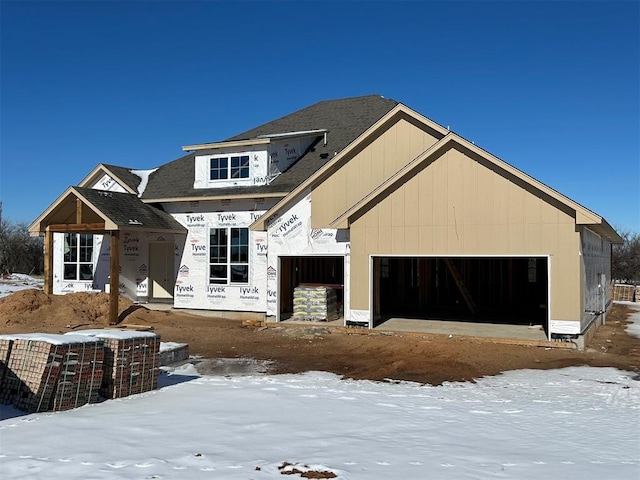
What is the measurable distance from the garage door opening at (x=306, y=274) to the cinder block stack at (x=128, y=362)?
10.6m

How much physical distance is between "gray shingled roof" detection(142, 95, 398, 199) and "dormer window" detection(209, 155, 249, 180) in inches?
21.9

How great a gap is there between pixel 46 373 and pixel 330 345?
845 centimetres

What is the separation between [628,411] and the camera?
8.52 metres

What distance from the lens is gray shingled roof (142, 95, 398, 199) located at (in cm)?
2059

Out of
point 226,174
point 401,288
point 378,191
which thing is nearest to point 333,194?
point 378,191

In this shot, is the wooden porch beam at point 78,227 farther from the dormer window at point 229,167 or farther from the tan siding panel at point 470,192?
the tan siding panel at point 470,192

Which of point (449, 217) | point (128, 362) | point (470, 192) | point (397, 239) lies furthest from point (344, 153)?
point (128, 362)

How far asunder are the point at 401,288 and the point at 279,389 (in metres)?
15.2

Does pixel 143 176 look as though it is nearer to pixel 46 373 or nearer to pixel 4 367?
pixel 4 367

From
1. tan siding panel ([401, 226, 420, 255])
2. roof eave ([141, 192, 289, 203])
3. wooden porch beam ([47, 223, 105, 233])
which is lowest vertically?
tan siding panel ([401, 226, 420, 255])

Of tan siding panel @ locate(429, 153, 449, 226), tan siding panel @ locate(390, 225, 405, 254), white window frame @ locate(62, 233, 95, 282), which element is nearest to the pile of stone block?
tan siding panel @ locate(390, 225, 405, 254)

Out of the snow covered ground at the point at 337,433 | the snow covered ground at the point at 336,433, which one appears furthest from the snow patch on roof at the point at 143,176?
the snow covered ground at the point at 337,433

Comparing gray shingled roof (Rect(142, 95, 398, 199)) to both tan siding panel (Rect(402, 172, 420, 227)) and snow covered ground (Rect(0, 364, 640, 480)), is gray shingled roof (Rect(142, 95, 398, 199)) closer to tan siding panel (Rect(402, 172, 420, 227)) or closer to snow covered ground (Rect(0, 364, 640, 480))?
tan siding panel (Rect(402, 172, 420, 227))

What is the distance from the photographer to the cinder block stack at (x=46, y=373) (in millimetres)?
7648
